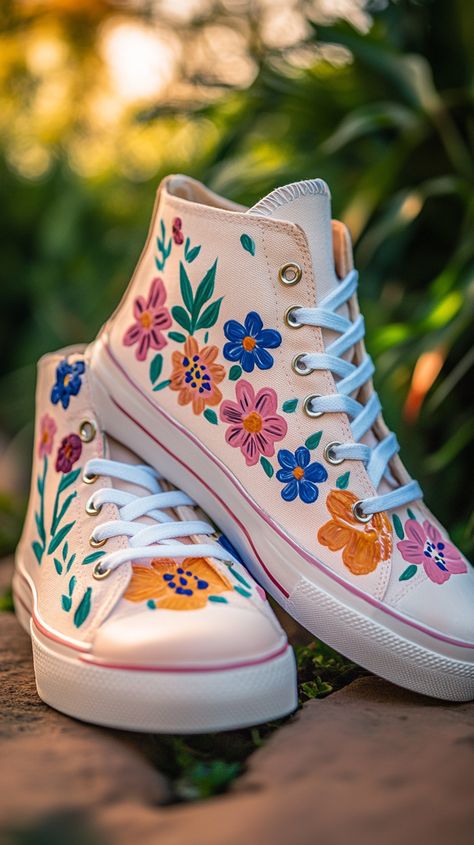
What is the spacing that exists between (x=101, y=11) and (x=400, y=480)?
3808 millimetres

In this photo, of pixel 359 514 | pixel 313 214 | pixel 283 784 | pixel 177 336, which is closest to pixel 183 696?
pixel 283 784

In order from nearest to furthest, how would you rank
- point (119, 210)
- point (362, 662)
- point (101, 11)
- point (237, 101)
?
point (362, 662), point (237, 101), point (119, 210), point (101, 11)

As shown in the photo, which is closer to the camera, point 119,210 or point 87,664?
point 87,664

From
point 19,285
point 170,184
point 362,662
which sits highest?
point 170,184

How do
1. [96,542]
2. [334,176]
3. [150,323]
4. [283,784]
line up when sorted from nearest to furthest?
[283,784]
[96,542]
[150,323]
[334,176]

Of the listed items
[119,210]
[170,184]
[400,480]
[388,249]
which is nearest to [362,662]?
[400,480]

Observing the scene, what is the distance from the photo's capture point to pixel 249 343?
121cm

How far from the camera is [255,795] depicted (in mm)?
789

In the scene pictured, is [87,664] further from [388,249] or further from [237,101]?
[237,101]

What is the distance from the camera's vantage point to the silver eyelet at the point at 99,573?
105 centimetres

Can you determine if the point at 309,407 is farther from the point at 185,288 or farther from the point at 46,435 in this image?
the point at 46,435

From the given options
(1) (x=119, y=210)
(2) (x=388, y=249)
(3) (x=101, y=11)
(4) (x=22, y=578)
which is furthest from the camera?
(3) (x=101, y=11)

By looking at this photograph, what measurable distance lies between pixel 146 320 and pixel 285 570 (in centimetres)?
48

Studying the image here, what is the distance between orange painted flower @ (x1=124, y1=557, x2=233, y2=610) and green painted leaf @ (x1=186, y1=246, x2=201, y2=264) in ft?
1.57
